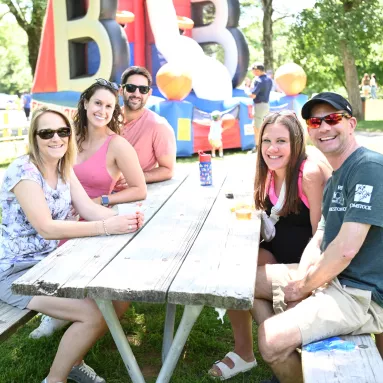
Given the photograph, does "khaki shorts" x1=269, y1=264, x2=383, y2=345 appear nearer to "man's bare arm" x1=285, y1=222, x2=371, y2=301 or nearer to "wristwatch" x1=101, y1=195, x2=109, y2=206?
Result: "man's bare arm" x1=285, y1=222, x2=371, y2=301

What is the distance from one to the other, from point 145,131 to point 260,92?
7228 millimetres

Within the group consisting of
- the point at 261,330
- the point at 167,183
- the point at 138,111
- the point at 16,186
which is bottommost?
the point at 261,330

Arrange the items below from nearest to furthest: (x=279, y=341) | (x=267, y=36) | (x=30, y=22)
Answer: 1. (x=279, y=341)
2. (x=267, y=36)
3. (x=30, y=22)

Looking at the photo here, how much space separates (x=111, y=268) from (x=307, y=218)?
118 centimetres

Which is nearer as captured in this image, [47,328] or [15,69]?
[47,328]

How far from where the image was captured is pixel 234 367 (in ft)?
9.21

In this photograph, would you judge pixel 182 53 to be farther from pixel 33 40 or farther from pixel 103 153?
pixel 33 40

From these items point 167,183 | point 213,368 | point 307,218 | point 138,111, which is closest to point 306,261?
point 307,218

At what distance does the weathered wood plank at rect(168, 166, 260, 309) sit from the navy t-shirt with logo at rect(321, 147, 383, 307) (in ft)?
1.22

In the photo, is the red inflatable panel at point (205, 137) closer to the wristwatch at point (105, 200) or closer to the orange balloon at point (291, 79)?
the orange balloon at point (291, 79)

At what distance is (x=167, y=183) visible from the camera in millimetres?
3924

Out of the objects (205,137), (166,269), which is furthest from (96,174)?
(205,137)

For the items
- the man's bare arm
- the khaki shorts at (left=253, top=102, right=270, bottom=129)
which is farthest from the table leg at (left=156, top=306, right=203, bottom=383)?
the khaki shorts at (left=253, top=102, right=270, bottom=129)

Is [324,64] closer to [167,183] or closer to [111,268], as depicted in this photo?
[167,183]
